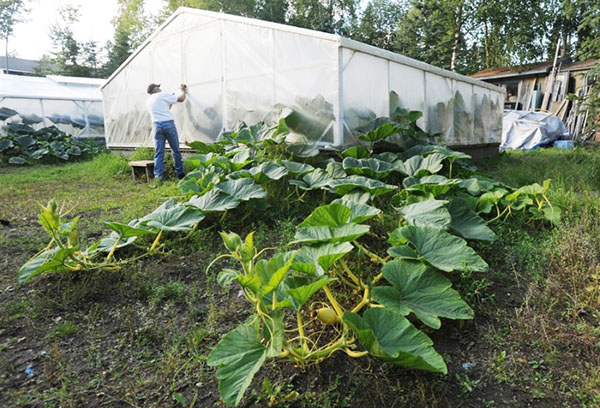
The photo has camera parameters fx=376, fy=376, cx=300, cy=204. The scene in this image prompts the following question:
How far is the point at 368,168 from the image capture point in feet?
10.0

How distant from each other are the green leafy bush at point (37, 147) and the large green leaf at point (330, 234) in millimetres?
8985

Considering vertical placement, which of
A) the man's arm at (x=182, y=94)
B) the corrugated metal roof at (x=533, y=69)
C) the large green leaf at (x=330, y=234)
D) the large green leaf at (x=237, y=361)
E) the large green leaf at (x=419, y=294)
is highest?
the corrugated metal roof at (x=533, y=69)

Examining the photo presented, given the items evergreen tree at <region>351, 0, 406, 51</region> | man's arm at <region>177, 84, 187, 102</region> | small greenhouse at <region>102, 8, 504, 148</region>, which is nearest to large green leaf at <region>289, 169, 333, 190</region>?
small greenhouse at <region>102, 8, 504, 148</region>

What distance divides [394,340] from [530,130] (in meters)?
11.1

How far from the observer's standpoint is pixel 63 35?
26.3 m

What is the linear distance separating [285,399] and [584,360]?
122 cm

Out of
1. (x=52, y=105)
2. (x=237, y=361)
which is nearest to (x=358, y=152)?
(x=237, y=361)

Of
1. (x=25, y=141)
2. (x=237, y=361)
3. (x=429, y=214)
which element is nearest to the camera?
(x=237, y=361)

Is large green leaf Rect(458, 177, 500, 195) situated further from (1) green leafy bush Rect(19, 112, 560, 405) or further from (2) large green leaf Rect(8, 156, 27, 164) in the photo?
(2) large green leaf Rect(8, 156, 27, 164)

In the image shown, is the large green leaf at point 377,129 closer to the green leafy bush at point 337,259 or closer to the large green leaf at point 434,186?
the green leafy bush at point 337,259

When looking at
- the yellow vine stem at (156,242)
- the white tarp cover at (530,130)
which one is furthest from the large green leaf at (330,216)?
the white tarp cover at (530,130)

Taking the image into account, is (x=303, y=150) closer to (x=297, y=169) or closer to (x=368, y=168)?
(x=297, y=169)

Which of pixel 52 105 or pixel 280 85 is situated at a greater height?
pixel 52 105

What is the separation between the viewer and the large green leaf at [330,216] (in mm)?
1777
